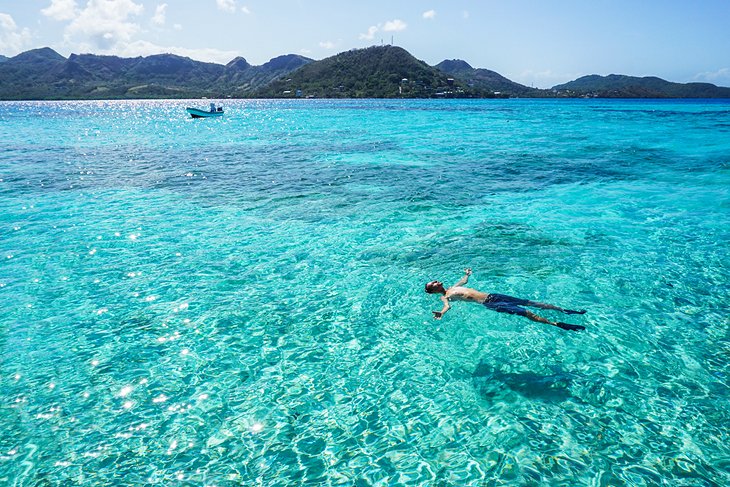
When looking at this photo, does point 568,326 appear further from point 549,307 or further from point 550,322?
point 549,307

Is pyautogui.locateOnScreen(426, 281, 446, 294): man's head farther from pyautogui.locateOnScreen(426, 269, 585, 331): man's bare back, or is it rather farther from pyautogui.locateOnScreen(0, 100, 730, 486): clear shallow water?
pyautogui.locateOnScreen(0, 100, 730, 486): clear shallow water

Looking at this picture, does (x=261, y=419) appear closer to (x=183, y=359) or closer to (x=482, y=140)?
(x=183, y=359)

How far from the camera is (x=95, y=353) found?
26.1 ft

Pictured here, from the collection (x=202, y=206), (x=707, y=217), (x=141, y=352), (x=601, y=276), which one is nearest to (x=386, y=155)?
(x=202, y=206)

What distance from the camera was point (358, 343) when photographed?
848cm

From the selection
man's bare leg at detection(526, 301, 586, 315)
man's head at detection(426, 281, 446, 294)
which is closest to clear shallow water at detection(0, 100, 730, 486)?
man's bare leg at detection(526, 301, 586, 315)

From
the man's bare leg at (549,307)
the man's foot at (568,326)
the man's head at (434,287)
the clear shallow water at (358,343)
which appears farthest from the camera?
the man's head at (434,287)

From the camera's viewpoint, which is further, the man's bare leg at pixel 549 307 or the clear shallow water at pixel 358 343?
the man's bare leg at pixel 549 307

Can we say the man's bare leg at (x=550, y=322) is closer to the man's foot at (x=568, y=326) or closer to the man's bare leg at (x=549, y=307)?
the man's foot at (x=568, y=326)

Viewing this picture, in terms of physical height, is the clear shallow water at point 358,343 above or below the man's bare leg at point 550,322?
below

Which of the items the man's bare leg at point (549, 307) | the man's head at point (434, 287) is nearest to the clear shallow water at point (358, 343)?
the man's bare leg at point (549, 307)

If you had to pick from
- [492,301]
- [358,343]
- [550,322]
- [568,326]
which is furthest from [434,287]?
[568,326]

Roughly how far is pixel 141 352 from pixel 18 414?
6.49 feet

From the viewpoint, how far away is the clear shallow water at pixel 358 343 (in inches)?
227
